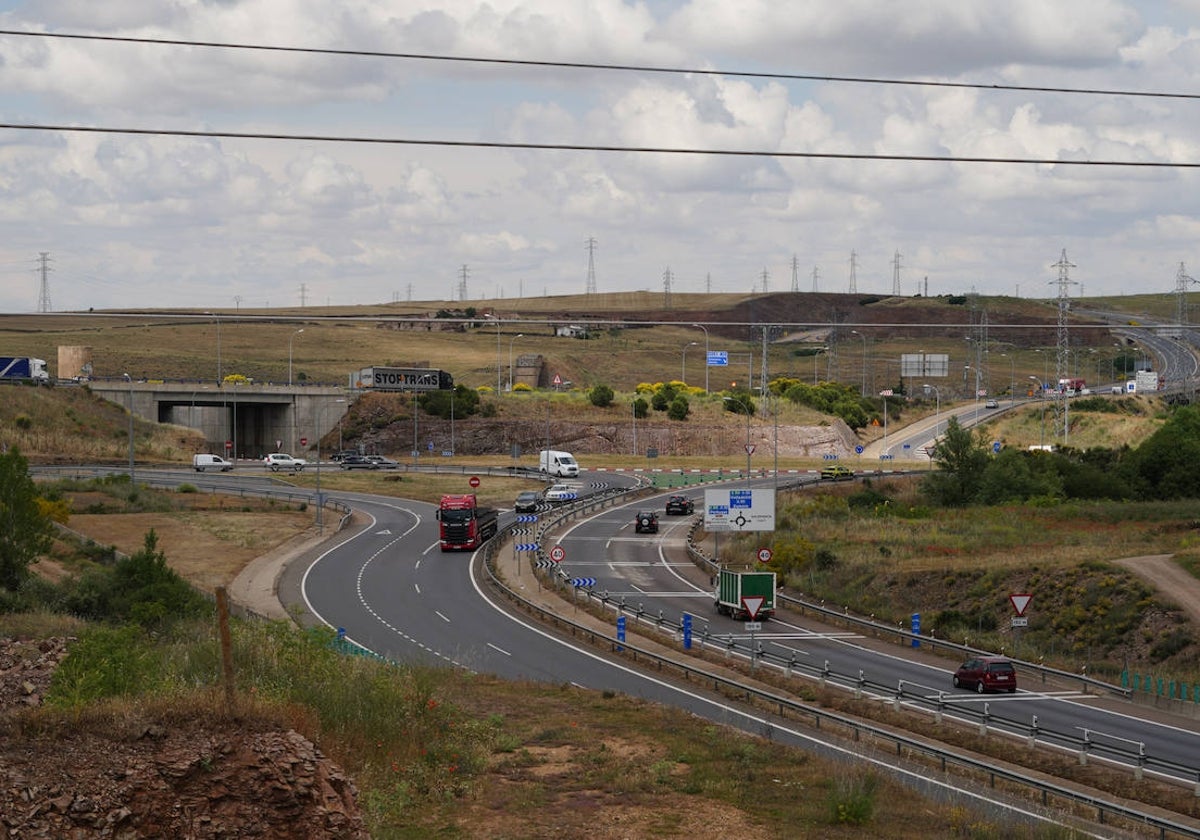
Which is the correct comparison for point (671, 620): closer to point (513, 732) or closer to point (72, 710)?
point (513, 732)

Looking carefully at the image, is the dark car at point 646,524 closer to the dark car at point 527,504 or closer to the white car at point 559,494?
the dark car at point 527,504

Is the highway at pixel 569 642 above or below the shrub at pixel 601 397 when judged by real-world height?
below

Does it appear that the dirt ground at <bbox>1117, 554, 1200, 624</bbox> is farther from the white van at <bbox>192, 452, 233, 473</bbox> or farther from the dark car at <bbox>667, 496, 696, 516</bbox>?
the white van at <bbox>192, 452, 233, 473</bbox>

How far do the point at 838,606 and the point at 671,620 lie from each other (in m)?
9.52

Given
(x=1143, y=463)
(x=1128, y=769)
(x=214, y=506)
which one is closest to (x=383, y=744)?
(x=1128, y=769)

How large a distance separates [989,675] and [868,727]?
32.1 feet

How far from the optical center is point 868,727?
3322 centimetres

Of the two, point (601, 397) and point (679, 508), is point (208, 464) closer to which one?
point (679, 508)

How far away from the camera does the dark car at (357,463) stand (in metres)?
119

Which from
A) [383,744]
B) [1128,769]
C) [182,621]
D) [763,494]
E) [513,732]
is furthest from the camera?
[763,494]

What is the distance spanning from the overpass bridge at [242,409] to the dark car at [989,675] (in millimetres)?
94851

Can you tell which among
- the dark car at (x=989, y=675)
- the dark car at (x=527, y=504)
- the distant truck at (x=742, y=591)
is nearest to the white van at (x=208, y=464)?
the dark car at (x=527, y=504)

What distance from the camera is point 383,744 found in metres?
23.3

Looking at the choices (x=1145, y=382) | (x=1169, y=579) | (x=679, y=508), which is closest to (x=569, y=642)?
(x=1169, y=579)
